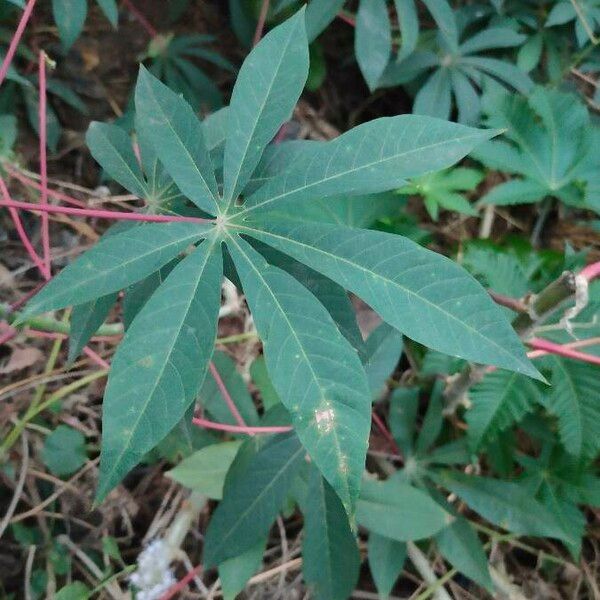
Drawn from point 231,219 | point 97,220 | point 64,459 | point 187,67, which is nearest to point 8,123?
point 97,220

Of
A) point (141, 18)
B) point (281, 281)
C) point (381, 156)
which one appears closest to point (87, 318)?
point (281, 281)

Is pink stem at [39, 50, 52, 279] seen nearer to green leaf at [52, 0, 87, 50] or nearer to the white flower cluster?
green leaf at [52, 0, 87, 50]

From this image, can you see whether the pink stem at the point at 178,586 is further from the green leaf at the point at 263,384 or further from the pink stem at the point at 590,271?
the pink stem at the point at 590,271

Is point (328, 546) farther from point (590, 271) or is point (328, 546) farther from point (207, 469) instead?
point (590, 271)

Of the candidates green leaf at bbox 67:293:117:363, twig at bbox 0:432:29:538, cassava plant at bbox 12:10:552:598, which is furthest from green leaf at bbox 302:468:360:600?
twig at bbox 0:432:29:538

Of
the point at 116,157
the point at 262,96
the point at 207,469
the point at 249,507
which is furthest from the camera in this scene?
the point at 207,469

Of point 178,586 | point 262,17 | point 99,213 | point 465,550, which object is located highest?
point 262,17

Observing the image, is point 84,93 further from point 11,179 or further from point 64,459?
point 64,459
